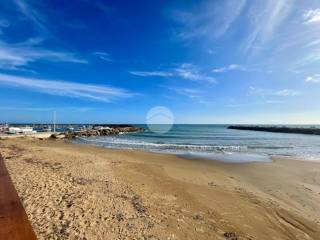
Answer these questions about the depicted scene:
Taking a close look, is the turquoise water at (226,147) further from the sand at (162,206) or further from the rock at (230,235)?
the rock at (230,235)

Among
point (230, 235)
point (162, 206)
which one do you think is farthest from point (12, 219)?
point (162, 206)

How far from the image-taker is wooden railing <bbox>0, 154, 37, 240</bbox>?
170cm

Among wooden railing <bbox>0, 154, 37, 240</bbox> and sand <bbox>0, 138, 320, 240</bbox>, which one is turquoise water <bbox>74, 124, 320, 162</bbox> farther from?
wooden railing <bbox>0, 154, 37, 240</bbox>

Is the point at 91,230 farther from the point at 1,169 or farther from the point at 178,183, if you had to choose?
the point at 178,183

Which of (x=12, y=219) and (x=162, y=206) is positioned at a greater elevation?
(x=12, y=219)

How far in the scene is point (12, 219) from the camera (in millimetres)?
1933

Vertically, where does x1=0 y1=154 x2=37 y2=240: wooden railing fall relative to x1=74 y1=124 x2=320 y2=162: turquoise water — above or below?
above

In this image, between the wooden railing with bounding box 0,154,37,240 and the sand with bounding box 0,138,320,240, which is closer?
the wooden railing with bounding box 0,154,37,240

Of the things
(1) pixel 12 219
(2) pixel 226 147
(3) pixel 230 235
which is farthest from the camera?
(2) pixel 226 147

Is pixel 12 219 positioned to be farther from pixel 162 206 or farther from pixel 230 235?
pixel 162 206

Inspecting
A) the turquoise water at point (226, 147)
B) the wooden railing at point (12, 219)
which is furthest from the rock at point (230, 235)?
the turquoise water at point (226, 147)

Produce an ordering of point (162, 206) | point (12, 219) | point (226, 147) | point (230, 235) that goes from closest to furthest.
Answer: point (12, 219)
point (230, 235)
point (162, 206)
point (226, 147)

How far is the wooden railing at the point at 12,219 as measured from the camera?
170cm

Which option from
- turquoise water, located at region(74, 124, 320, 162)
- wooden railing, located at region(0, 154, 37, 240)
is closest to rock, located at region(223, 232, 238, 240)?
wooden railing, located at region(0, 154, 37, 240)
